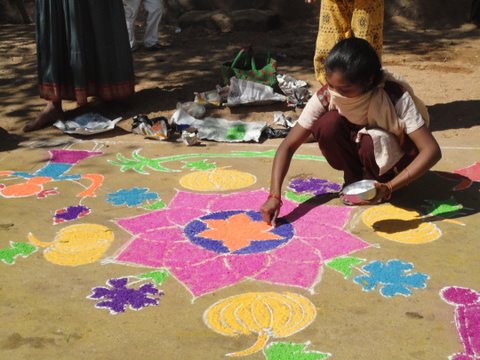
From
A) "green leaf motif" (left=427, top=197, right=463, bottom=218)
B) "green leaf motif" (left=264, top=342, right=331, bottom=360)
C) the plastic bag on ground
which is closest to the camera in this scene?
"green leaf motif" (left=264, top=342, right=331, bottom=360)

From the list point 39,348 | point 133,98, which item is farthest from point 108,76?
point 39,348

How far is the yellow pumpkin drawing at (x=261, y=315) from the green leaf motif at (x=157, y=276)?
30cm

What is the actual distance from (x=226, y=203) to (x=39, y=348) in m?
1.45

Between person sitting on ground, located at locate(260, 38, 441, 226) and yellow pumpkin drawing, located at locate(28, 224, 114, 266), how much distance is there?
29.9 inches

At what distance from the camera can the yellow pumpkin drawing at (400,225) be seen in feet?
10.1

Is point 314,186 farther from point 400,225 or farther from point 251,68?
point 251,68

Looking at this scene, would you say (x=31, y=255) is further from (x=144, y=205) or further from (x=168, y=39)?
(x=168, y=39)

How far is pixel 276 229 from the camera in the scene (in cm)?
322

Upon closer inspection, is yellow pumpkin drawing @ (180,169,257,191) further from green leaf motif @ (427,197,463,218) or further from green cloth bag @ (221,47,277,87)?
green cloth bag @ (221,47,277,87)

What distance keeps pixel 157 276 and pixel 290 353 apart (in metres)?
0.77

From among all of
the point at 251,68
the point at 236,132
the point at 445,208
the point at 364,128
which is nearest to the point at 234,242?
the point at 364,128

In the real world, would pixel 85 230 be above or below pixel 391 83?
below

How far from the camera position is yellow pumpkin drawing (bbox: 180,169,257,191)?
3.81 metres

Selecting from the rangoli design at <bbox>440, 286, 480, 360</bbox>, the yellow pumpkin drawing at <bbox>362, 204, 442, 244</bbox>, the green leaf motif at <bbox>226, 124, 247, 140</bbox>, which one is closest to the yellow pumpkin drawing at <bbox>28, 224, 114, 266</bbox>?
the yellow pumpkin drawing at <bbox>362, 204, 442, 244</bbox>
